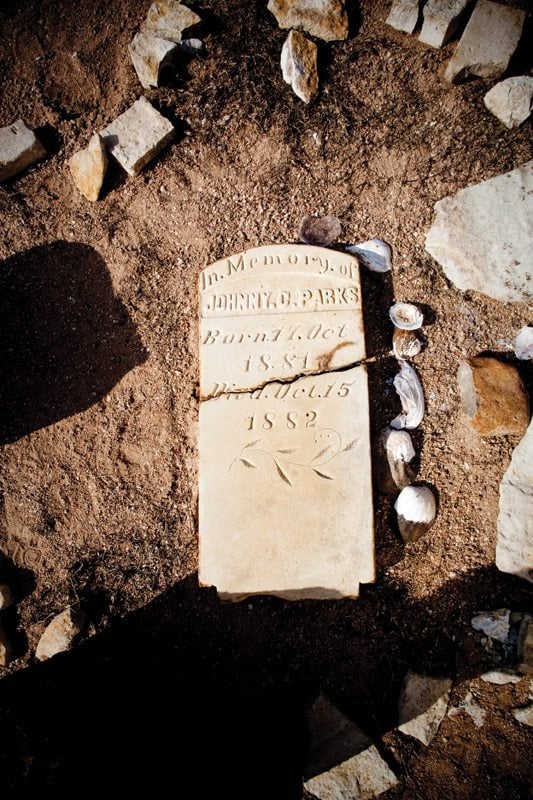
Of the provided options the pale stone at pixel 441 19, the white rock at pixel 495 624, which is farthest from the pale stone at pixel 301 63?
the white rock at pixel 495 624

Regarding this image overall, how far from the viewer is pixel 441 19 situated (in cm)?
248

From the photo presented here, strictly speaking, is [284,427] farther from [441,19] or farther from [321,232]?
[441,19]

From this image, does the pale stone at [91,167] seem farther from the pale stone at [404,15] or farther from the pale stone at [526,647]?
the pale stone at [526,647]

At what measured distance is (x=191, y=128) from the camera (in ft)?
8.89

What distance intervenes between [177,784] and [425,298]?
2344 millimetres

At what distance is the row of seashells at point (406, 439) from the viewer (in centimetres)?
229

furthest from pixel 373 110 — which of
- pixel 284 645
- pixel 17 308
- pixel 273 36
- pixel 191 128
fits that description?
pixel 284 645

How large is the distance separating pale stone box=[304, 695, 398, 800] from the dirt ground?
7 centimetres

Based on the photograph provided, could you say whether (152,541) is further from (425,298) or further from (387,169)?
(387,169)

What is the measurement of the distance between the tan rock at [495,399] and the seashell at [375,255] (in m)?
0.64

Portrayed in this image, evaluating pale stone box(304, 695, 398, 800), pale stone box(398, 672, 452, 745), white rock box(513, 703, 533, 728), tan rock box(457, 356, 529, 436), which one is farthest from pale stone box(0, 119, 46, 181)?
white rock box(513, 703, 533, 728)

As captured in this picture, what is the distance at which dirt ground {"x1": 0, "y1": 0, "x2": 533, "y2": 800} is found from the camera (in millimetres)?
2121

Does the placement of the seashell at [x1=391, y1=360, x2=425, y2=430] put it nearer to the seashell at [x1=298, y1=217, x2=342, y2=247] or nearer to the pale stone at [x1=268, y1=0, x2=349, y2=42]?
the seashell at [x1=298, y1=217, x2=342, y2=247]

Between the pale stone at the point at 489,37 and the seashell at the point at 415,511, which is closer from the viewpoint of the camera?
the seashell at the point at 415,511
